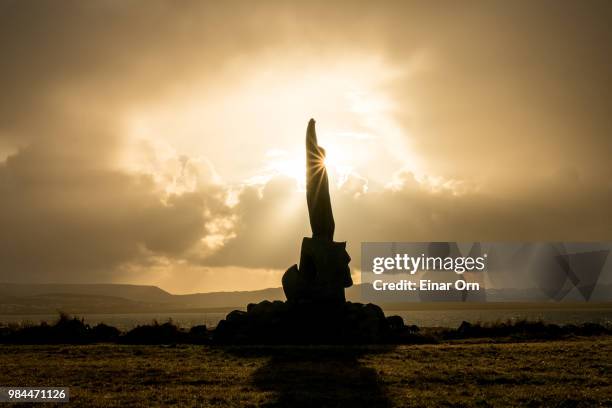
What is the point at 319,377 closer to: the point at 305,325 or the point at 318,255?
the point at 305,325

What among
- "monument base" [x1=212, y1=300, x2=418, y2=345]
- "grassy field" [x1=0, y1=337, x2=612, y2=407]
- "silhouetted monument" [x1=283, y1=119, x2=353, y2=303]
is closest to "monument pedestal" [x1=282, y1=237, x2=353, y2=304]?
"silhouetted monument" [x1=283, y1=119, x2=353, y2=303]

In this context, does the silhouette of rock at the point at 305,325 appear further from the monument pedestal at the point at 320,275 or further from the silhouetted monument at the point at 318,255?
the silhouetted monument at the point at 318,255

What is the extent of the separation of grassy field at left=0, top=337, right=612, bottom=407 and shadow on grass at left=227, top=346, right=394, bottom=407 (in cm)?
2

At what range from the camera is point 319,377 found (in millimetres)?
14359

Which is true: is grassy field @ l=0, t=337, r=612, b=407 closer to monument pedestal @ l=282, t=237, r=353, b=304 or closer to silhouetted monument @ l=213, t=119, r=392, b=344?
silhouetted monument @ l=213, t=119, r=392, b=344

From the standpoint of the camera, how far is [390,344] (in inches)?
904

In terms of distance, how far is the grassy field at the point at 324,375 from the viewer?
39.5 feet

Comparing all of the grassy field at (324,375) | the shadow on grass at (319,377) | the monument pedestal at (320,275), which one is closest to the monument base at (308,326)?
the monument pedestal at (320,275)

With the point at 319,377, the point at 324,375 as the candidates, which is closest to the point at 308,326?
the point at 324,375

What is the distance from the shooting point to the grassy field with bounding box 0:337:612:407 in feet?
39.5

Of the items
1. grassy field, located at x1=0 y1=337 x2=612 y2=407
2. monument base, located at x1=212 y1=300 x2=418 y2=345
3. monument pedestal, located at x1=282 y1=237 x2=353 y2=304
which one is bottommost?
grassy field, located at x1=0 y1=337 x2=612 y2=407

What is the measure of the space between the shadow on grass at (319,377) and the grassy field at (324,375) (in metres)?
0.02

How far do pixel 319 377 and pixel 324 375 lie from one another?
32 centimetres

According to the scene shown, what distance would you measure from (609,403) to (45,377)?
11.9 m
